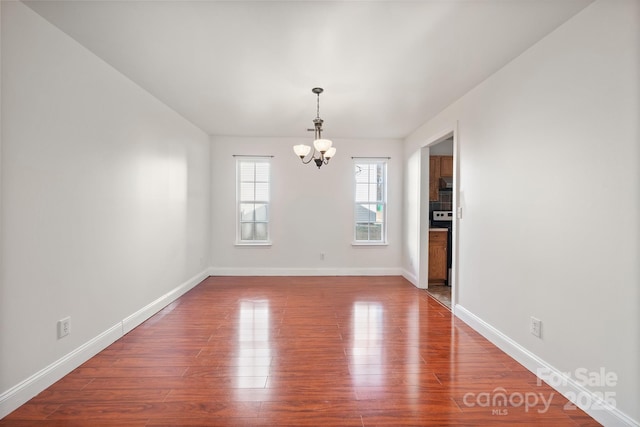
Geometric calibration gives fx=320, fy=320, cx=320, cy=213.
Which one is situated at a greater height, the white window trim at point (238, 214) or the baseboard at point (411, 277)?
the white window trim at point (238, 214)

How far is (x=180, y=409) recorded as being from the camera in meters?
1.97

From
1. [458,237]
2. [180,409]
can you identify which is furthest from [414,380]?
[458,237]

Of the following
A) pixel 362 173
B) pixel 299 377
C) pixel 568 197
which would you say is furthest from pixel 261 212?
pixel 568 197

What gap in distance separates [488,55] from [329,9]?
1449mm

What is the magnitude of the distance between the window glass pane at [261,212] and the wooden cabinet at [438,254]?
2.89 meters

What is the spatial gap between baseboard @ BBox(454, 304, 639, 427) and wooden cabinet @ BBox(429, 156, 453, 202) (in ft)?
9.37

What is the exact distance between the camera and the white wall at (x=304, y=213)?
5.74m

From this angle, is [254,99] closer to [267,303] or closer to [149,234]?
[149,234]

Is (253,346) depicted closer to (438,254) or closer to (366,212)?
(438,254)

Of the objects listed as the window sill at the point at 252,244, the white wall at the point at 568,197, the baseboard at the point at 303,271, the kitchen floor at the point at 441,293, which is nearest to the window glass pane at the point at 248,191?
the window sill at the point at 252,244

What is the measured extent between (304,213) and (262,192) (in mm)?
861

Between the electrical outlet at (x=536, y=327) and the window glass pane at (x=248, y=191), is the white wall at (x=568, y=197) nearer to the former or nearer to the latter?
the electrical outlet at (x=536, y=327)

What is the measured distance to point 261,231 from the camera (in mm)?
5879

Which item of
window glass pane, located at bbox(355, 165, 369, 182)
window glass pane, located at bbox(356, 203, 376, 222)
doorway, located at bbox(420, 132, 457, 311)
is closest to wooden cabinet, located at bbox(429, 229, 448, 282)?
doorway, located at bbox(420, 132, 457, 311)
